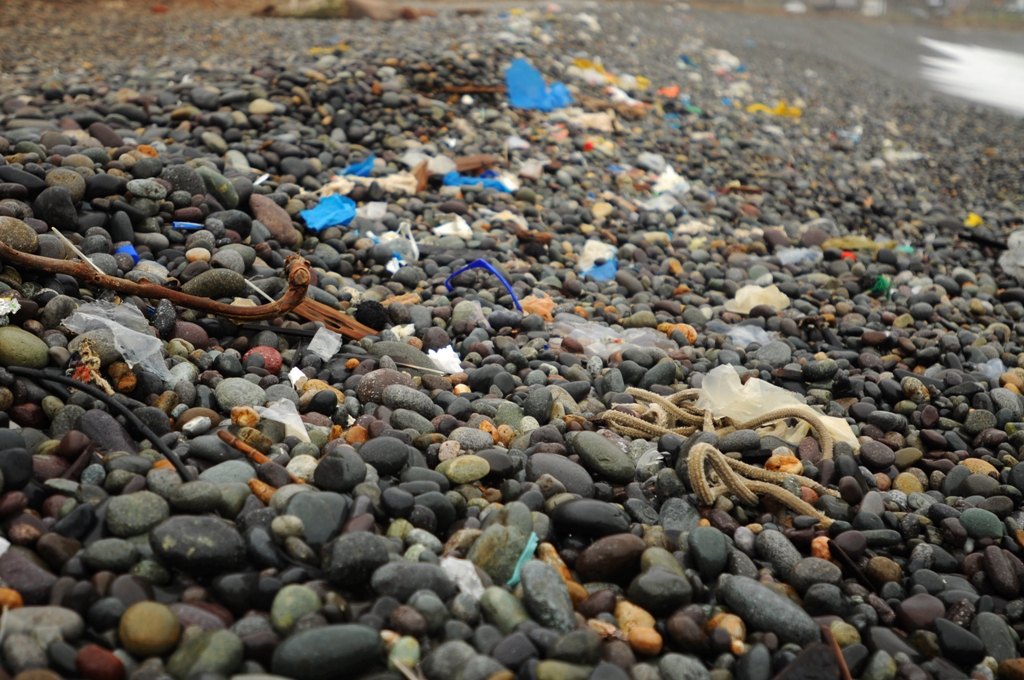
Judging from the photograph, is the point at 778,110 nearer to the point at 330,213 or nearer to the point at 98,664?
the point at 330,213

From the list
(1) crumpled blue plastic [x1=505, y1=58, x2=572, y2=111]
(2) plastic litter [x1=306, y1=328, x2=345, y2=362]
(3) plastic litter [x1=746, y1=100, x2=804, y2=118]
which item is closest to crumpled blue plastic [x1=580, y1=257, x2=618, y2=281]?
(2) plastic litter [x1=306, y1=328, x2=345, y2=362]

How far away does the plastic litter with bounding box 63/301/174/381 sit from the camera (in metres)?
2.19

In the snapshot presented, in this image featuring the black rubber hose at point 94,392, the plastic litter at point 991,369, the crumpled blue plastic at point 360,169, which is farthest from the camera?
Result: the crumpled blue plastic at point 360,169

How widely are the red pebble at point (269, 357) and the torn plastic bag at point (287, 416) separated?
31 cm

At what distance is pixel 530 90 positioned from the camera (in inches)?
259

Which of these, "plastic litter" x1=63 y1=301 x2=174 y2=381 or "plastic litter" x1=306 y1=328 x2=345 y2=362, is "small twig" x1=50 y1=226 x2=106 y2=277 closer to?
"plastic litter" x1=63 y1=301 x2=174 y2=381

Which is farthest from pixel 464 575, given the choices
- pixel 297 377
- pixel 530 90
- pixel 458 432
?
pixel 530 90

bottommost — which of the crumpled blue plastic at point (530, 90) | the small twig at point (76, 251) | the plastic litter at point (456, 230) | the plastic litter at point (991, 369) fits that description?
the plastic litter at point (991, 369)

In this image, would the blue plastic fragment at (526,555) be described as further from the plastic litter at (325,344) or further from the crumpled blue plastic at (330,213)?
the crumpled blue plastic at (330,213)

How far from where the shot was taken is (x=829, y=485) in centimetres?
221

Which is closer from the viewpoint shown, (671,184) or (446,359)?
(446,359)

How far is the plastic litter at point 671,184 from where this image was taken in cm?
561

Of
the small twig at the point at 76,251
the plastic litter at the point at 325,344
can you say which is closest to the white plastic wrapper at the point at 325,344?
the plastic litter at the point at 325,344

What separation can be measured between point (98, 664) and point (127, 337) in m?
1.24
